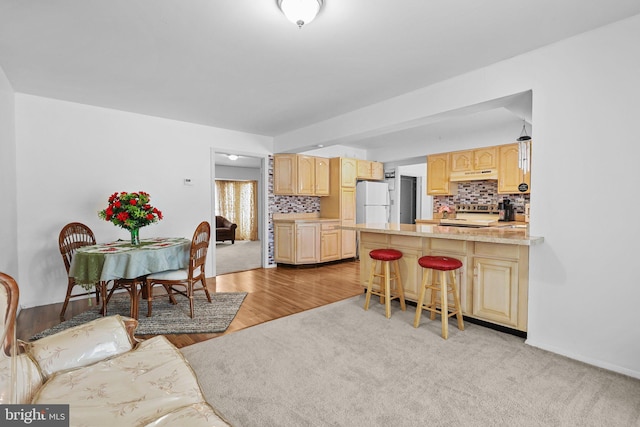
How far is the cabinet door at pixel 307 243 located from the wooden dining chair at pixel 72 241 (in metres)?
2.91

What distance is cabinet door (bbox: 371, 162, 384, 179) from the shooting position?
669 centimetres

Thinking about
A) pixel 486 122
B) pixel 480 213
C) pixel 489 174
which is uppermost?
pixel 486 122

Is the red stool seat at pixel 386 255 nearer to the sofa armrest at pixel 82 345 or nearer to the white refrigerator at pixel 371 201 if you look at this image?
the sofa armrest at pixel 82 345

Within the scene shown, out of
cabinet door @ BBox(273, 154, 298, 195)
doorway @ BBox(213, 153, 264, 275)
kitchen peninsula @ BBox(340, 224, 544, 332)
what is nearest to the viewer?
kitchen peninsula @ BBox(340, 224, 544, 332)

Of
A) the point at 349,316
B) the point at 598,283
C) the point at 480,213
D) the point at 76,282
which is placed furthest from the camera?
the point at 480,213

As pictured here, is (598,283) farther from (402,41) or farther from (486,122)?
(486,122)

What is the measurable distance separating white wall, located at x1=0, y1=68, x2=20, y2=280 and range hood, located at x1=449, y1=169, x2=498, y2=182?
6078 millimetres

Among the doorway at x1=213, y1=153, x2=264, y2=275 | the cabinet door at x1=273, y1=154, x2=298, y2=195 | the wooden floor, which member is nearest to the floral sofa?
the wooden floor

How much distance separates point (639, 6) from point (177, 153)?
491 cm

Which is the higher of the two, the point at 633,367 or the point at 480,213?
the point at 480,213

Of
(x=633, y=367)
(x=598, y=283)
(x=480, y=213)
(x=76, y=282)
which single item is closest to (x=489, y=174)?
(x=480, y=213)

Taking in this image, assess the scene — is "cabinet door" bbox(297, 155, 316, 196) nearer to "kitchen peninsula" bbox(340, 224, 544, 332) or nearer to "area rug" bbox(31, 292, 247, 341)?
"area rug" bbox(31, 292, 247, 341)

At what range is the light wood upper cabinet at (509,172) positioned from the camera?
4.93 metres

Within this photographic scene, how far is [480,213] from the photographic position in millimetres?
5652
